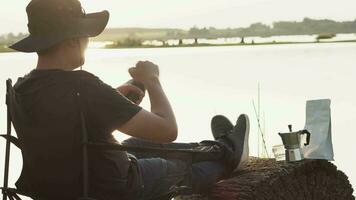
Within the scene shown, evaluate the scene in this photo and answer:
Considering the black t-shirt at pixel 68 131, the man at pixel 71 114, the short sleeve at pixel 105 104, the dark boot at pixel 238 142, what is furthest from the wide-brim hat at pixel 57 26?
the dark boot at pixel 238 142

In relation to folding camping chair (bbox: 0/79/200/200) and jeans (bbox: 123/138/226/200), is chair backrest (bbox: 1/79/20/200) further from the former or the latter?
jeans (bbox: 123/138/226/200)

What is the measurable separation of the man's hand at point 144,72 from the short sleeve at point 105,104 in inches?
12.5

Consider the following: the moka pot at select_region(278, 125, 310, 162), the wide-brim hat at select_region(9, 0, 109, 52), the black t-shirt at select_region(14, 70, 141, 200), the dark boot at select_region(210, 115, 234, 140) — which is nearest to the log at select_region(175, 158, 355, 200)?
the moka pot at select_region(278, 125, 310, 162)

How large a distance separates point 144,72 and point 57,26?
494 millimetres

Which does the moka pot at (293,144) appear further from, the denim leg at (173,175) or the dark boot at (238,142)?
the denim leg at (173,175)

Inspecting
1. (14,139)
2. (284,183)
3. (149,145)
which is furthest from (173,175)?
(284,183)

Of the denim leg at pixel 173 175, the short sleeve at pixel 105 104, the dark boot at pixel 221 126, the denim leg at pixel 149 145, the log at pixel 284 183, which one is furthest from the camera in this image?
the dark boot at pixel 221 126

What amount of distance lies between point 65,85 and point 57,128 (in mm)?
205

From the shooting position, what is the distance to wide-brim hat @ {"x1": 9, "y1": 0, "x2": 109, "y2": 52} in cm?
371

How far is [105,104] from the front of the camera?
3.62 meters

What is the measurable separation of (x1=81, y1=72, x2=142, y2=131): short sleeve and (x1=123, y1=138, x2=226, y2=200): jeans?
501 mm

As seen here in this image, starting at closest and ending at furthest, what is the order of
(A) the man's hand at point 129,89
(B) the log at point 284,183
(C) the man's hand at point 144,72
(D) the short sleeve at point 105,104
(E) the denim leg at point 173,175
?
(D) the short sleeve at point 105,104 < (C) the man's hand at point 144,72 < (E) the denim leg at point 173,175 < (A) the man's hand at point 129,89 < (B) the log at point 284,183

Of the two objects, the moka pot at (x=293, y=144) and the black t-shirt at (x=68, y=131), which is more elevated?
the black t-shirt at (x=68, y=131)

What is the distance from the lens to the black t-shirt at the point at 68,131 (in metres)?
3.63
